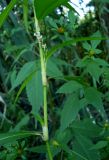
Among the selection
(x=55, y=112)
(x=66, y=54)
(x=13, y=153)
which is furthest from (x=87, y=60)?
(x=66, y=54)

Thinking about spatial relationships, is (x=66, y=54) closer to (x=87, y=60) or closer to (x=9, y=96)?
(x=9, y=96)

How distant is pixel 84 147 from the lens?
1265 mm

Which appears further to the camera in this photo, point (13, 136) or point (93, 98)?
point (93, 98)

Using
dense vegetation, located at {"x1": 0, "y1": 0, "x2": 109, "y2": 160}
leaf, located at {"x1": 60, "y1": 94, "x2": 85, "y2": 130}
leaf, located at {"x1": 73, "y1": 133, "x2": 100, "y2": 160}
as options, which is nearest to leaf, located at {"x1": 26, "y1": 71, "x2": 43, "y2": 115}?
dense vegetation, located at {"x1": 0, "y1": 0, "x2": 109, "y2": 160}

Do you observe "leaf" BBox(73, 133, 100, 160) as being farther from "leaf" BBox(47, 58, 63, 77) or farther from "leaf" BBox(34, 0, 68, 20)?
"leaf" BBox(34, 0, 68, 20)

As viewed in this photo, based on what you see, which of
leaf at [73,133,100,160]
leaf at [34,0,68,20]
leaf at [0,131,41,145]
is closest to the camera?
leaf at [34,0,68,20]

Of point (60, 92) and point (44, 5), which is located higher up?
point (44, 5)

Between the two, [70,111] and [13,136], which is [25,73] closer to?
[70,111]

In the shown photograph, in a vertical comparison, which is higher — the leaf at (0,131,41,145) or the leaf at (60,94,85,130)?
the leaf at (0,131,41,145)

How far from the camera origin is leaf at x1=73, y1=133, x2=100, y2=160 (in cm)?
Result: 124

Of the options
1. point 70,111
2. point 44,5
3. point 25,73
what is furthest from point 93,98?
point 44,5

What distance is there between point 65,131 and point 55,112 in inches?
25.5

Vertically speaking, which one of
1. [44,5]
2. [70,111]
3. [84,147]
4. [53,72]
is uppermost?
[44,5]

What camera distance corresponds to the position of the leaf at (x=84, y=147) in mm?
1238
